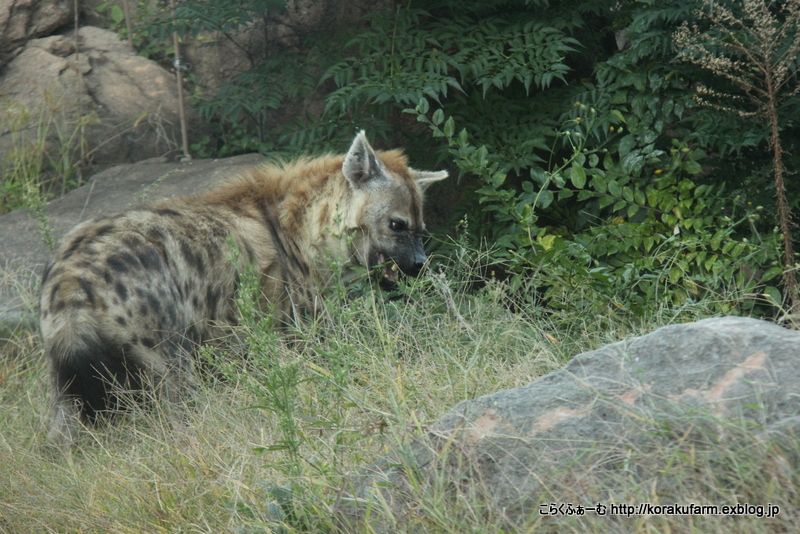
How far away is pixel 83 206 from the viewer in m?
7.14

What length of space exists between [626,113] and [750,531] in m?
4.11

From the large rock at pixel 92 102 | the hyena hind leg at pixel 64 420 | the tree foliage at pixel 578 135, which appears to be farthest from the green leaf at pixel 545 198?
the large rock at pixel 92 102

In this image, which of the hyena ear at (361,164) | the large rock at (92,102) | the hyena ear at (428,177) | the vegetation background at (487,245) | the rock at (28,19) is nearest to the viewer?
the vegetation background at (487,245)

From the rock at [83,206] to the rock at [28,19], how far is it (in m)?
2.14

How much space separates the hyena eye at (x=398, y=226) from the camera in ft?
18.0

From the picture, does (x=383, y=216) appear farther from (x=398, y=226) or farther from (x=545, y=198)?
(x=545, y=198)

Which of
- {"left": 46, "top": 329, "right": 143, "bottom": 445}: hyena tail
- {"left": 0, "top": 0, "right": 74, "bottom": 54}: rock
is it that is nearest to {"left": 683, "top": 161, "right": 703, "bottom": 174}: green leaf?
{"left": 46, "top": 329, "right": 143, "bottom": 445}: hyena tail

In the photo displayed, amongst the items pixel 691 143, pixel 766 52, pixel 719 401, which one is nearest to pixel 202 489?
pixel 719 401

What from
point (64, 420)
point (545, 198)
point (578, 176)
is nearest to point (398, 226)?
point (545, 198)

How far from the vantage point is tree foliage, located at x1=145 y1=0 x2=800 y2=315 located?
16.1ft

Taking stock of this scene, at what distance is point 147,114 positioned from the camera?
832cm

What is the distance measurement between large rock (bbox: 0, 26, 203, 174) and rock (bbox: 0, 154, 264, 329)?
54cm

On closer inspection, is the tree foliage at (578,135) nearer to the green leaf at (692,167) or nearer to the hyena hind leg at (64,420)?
the green leaf at (692,167)

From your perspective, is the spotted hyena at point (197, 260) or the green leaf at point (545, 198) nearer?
the spotted hyena at point (197, 260)
